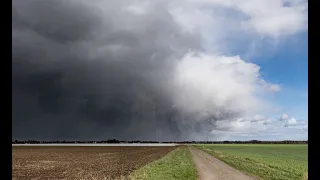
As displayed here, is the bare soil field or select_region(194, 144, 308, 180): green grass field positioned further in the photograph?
the bare soil field

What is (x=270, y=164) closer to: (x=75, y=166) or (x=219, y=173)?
(x=219, y=173)

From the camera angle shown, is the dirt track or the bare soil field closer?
the dirt track

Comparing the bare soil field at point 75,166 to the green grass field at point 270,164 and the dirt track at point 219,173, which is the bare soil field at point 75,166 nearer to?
the dirt track at point 219,173

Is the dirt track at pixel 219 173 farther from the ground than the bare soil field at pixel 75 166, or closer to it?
farther from the ground

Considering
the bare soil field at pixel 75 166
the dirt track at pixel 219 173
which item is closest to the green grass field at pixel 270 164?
the dirt track at pixel 219 173

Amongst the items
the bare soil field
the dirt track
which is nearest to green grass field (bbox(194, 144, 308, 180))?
the dirt track

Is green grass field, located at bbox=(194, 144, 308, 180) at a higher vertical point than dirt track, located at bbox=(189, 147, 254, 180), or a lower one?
lower

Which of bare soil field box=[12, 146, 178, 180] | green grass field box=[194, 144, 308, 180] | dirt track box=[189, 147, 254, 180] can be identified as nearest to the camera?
dirt track box=[189, 147, 254, 180]

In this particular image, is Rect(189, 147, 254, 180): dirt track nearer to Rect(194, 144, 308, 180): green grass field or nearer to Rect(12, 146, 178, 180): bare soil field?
A: Rect(194, 144, 308, 180): green grass field

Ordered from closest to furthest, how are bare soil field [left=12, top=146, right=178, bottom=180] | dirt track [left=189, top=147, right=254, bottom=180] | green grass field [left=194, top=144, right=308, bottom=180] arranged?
dirt track [left=189, top=147, right=254, bottom=180] < green grass field [left=194, top=144, right=308, bottom=180] < bare soil field [left=12, top=146, right=178, bottom=180]

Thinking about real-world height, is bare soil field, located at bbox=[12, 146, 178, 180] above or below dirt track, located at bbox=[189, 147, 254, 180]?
below
